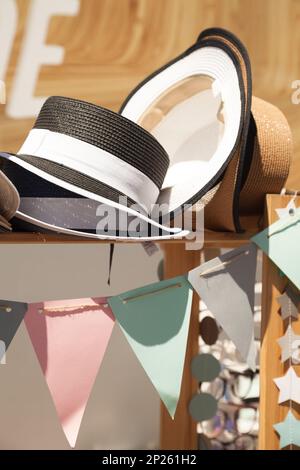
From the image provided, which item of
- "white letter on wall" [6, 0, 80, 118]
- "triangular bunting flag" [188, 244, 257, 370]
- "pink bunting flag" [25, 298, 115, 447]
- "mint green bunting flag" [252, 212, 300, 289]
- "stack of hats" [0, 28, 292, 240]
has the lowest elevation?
"pink bunting flag" [25, 298, 115, 447]

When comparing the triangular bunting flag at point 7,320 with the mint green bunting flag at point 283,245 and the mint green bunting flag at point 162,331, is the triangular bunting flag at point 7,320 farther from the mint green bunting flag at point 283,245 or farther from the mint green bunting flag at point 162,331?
the mint green bunting flag at point 283,245

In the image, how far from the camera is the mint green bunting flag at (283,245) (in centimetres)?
104

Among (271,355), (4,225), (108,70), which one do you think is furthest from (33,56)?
(271,355)

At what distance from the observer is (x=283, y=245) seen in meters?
1.04

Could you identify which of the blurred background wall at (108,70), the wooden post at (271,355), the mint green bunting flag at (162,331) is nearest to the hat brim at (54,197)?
the mint green bunting flag at (162,331)

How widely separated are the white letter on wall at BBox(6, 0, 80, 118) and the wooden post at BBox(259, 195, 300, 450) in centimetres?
79

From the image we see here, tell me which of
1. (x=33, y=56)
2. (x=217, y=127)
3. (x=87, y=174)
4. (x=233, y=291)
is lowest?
(x=233, y=291)

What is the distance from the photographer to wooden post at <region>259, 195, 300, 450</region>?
1.06m

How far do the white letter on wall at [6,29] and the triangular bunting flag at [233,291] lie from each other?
33.1 inches

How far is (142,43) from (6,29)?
0.35 meters

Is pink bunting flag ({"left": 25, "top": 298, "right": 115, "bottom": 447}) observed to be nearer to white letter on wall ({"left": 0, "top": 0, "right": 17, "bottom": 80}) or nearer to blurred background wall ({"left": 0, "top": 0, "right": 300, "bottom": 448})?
blurred background wall ({"left": 0, "top": 0, "right": 300, "bottom": 448})

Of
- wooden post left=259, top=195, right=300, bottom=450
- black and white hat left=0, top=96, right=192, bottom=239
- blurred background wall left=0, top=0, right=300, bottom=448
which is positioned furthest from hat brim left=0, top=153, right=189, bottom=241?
blurred background wall left=0, top=0, right=300, bottom=448

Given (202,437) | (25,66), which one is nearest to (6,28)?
(25,66)

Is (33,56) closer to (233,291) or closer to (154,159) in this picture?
(154,159)
